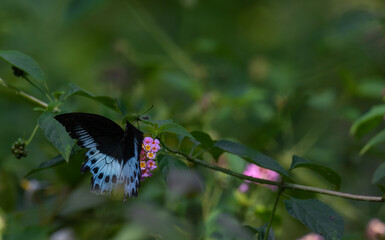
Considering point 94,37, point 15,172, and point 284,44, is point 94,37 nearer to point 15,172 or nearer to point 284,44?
point 284,44

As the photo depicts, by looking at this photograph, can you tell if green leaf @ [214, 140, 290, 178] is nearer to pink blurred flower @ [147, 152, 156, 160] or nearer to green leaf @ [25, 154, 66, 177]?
pink blurred flower @ [147, 152, 156, 160]

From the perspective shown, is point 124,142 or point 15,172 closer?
point 124,142

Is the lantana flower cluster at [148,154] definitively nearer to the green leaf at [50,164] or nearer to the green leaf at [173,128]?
the green leaf at [173,128]

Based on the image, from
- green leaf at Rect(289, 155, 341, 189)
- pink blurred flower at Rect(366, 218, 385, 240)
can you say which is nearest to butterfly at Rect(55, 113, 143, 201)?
green leaf at Rect(289, 155, 341, 189)


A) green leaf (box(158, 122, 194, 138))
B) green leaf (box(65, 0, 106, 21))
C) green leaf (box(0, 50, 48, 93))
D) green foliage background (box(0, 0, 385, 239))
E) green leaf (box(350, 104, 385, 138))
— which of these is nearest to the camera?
green leaf (box(158, 122, 194, 138))

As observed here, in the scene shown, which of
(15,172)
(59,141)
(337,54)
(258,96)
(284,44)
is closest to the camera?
(59,141)

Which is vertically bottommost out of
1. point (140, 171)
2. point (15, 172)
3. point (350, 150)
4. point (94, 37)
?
point (350, 150)

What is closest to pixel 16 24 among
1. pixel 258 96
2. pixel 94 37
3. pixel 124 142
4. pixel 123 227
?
pixel 94 37

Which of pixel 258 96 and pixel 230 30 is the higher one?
pixel 230 30
